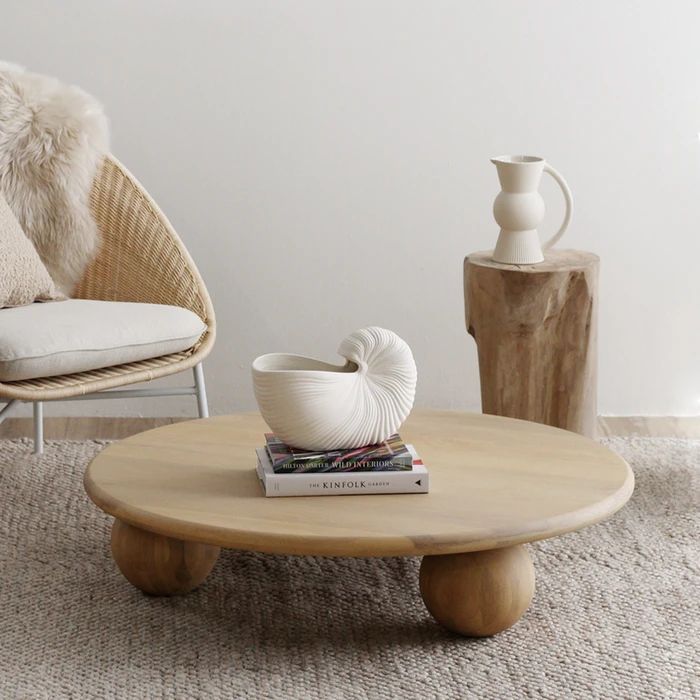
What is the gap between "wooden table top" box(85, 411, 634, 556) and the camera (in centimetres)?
149

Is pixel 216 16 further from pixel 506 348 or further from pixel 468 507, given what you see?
pixel 468 507

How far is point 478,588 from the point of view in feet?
5.37

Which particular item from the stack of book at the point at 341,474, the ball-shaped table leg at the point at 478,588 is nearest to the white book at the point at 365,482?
the stack of book at the point at 341,474

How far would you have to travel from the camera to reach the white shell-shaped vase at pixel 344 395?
164 cm

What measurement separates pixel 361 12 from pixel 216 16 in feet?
1.31

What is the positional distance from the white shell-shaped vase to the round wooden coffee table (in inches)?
3.9

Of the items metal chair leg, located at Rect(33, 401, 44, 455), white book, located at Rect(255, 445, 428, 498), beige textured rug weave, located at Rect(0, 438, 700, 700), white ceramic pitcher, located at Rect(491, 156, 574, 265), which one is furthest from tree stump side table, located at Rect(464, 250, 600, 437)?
metal chair leg, located at Rect(33, 401, 44, 455)

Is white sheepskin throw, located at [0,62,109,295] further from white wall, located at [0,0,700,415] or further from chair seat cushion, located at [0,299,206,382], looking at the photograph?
white wall, located at [0,0,700,415]

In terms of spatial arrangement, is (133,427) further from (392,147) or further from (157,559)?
(157,559)

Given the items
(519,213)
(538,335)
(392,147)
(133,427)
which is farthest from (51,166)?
(538,335)

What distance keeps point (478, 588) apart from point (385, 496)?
20cm

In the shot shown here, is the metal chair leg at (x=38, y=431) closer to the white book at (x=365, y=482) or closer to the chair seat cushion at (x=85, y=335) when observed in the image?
the chair seat cushion at (x=85, y=335)

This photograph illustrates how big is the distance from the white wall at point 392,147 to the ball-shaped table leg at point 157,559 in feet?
4.56

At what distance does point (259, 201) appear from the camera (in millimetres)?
3117
